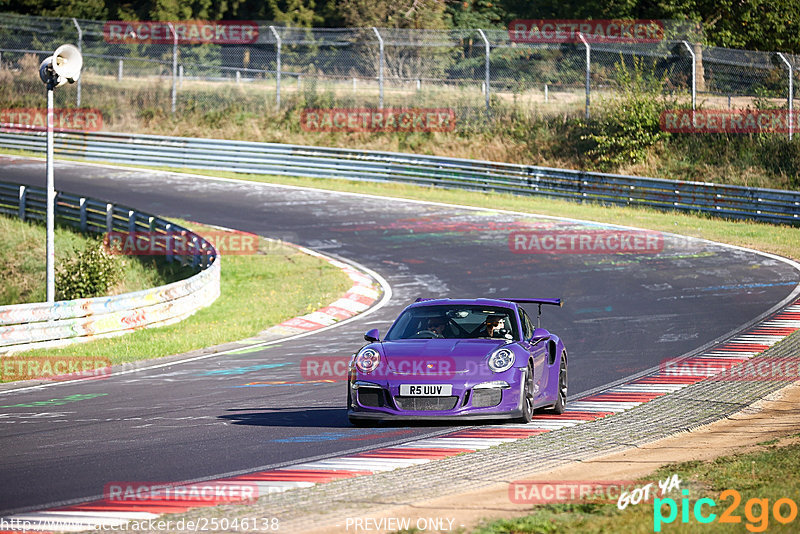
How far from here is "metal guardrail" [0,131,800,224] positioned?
30.1 m

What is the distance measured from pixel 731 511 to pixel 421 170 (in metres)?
29.8

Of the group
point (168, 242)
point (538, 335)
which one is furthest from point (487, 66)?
point (538, 335)

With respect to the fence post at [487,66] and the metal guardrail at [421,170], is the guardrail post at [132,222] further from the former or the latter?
the fence post at [487,66]

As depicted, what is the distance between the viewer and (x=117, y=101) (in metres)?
45.5

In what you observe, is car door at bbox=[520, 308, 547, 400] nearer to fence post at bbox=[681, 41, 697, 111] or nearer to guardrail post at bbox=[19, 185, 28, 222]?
guardrail post at bbox=[19, 185, 28, 222]

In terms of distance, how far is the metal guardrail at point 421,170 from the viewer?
30141 mm

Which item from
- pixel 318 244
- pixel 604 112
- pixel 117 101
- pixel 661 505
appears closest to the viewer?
pixel 661 505

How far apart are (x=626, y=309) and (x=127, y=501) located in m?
13.0

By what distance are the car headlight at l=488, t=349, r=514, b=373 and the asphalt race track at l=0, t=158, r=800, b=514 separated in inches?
37.3

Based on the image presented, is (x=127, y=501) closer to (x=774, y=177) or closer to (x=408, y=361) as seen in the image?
(x=408, y=361)

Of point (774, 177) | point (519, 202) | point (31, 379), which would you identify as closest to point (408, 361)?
point (31, 379)

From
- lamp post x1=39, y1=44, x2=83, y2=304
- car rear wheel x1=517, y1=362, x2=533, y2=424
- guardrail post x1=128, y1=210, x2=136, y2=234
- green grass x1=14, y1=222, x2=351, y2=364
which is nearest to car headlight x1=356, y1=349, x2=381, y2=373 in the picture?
car rear wheel x1=517, y1=362, x2=533, y2=424

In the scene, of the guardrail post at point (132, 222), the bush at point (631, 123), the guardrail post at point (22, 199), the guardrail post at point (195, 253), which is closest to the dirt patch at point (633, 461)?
the guardrail post at point (195, 253)

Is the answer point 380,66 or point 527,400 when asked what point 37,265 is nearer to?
point 380,66
